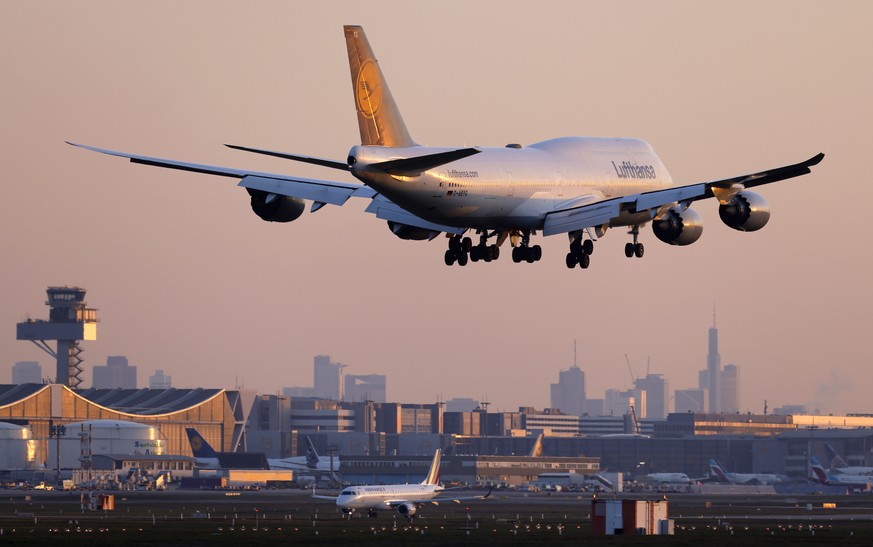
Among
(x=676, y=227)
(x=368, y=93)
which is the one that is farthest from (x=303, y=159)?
(x=676, y=227)

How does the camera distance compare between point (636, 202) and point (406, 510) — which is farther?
point (406, 510)

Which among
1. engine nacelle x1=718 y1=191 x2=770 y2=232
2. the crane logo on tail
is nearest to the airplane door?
the crane logo on tail

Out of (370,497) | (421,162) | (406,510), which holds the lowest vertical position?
(406,510)

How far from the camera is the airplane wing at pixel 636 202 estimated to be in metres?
67.7

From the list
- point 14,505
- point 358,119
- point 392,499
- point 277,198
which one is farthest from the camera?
point 14,505

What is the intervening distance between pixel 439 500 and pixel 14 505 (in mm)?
38805

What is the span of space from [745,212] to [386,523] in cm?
4597

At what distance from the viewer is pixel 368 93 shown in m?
65.1

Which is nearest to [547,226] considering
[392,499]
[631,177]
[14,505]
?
[631,177]

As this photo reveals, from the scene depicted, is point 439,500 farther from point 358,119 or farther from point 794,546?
point 358,119

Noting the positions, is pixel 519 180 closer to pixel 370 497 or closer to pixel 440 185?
pixel 440 185

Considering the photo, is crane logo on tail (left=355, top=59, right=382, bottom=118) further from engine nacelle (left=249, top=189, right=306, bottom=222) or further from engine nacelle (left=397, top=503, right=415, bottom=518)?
engine nacelle (left=397, top=503, right=415, bottom=518)

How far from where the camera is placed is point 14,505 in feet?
437

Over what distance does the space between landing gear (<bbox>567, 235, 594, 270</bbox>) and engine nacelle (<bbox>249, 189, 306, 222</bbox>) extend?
13.7m
